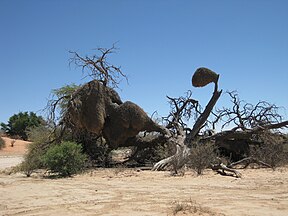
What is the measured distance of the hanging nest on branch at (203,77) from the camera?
59.1 ft

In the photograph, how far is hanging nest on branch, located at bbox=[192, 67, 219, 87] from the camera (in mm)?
18000

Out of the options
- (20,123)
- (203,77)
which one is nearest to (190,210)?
(203,77)

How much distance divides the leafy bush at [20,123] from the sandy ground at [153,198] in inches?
2188

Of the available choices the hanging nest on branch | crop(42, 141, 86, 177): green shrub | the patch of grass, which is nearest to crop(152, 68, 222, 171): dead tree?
the hanging nest on branch

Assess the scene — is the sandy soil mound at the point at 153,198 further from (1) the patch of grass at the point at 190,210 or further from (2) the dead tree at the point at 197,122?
(2) the dead tree at the point at 197,122

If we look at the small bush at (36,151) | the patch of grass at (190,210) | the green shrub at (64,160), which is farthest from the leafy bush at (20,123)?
the patch of grass at (190,210)

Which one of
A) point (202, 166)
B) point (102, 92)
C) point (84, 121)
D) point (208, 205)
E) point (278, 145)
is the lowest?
point (208, 205)

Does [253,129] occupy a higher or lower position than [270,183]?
higher

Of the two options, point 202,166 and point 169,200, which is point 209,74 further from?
point 169,200

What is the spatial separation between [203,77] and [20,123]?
5394 centimetres

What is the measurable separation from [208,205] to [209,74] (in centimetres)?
1193

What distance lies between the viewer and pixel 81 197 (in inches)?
331

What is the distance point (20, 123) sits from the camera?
212ft

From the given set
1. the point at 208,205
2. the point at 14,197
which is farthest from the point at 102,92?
the point at 208,205
